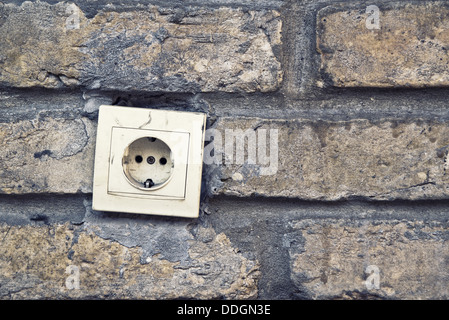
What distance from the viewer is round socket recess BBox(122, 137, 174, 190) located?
23.2 inches

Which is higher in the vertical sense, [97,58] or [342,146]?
[97,58]

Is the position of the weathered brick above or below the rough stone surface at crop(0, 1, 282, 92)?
below

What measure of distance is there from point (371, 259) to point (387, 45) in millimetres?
311

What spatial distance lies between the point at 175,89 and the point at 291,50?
0.60 ft

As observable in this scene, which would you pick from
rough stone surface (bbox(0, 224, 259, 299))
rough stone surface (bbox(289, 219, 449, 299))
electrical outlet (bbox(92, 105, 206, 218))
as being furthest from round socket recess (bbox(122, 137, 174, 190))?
rough stone surface (bbox(289, 219, 449, 299))

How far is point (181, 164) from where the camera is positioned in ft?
1.89

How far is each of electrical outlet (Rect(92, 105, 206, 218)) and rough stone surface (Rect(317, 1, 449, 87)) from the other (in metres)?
0.22

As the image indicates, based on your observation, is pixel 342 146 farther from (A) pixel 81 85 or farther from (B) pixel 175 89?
(A) pixel 81 85

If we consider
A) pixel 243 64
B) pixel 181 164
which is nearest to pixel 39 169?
pixel 181 164

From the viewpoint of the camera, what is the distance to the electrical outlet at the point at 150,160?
58cm

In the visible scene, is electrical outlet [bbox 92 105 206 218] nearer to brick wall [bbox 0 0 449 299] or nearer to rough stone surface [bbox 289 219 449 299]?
brick wall [bbox 0 0 449 299]

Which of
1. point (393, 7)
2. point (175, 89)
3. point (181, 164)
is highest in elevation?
point (393, 7)

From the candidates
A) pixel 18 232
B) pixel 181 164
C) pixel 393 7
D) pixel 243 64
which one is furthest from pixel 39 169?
pixel 393 7

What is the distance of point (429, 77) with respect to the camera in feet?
1.89
